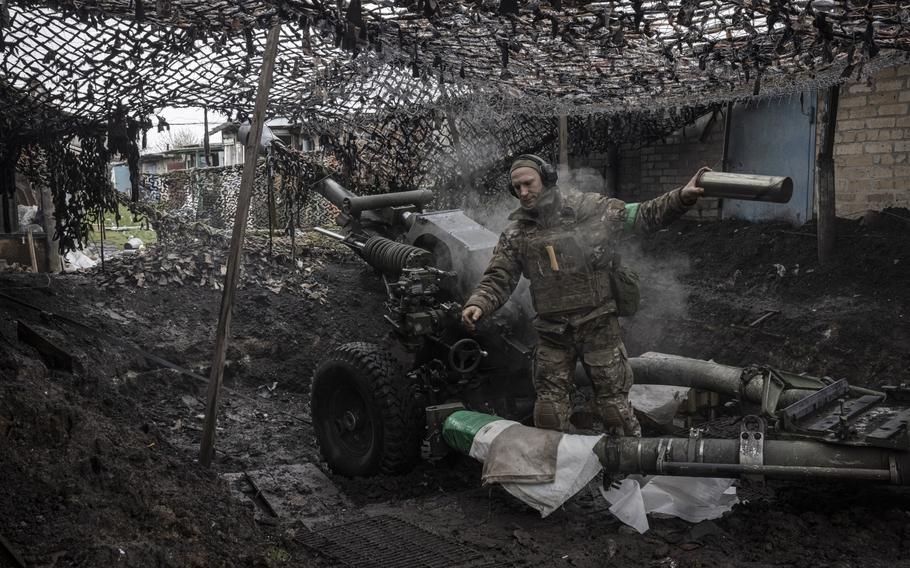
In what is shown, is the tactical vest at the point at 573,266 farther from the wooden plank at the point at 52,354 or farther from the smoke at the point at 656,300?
the smoke at the point at 656,300

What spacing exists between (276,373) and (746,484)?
5.03 meters

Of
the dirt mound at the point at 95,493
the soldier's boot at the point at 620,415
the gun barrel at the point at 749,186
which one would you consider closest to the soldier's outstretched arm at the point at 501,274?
the soldier's boot at the point at 620,415

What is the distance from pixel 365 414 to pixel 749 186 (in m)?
3.08

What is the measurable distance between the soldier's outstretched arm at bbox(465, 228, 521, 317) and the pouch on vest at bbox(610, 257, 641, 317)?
2.07 ft

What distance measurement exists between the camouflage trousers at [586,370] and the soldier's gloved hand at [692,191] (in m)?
0.88

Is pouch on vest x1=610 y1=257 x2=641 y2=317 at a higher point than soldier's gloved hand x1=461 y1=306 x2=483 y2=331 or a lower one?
higher

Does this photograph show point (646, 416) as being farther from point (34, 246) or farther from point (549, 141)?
point (34, 246)

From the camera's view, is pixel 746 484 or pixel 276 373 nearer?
pixel 746 484

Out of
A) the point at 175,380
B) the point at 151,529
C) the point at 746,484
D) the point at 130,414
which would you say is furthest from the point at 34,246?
the point at 746,484

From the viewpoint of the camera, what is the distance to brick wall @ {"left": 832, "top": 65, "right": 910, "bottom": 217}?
27.0 feet

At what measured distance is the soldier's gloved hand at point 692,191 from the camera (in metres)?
4.05

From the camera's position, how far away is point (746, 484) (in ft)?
15.8

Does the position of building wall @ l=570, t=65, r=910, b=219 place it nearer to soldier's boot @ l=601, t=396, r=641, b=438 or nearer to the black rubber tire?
soldier's boot @ l=601, t=396, r=641, b=438

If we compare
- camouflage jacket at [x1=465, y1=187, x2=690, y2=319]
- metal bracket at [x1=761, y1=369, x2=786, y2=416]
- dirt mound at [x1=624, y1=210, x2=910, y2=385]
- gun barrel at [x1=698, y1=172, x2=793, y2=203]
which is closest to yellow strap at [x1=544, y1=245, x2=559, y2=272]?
camouflage jacket at [x1=465, y1=187, x2=690, y2=319]
